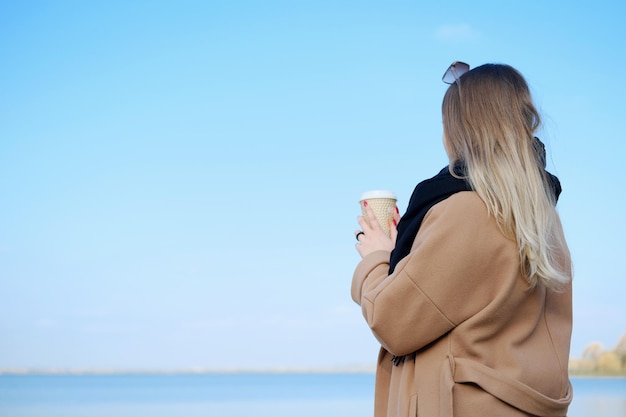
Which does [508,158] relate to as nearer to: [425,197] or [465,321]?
[425,197]

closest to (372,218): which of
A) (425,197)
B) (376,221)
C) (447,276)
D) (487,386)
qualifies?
(376,221)

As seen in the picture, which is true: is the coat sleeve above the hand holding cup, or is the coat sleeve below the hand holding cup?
below

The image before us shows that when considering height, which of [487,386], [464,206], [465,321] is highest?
[464,206]

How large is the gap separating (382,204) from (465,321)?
0.44m

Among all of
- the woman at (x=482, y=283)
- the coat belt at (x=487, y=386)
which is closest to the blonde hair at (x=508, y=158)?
the woman at (x=482, y=283)

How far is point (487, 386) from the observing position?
177cm

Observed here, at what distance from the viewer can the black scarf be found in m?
1.85

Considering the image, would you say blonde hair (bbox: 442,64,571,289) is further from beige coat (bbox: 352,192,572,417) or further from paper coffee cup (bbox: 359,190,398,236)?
paper coffee cup (bbox: 359,190,398,236)

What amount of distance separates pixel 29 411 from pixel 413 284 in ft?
67.7

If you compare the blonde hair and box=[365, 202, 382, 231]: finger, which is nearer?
the blonde hair

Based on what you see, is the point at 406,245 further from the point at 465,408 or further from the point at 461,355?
the point at 465,408

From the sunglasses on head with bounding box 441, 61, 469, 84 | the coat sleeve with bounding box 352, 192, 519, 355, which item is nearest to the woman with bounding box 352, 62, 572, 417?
the coat sleeve with bounding box 352, 192, 519, 355

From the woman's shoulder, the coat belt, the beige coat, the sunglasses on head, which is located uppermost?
the sunglasses on head

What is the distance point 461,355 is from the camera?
1.81 meters
